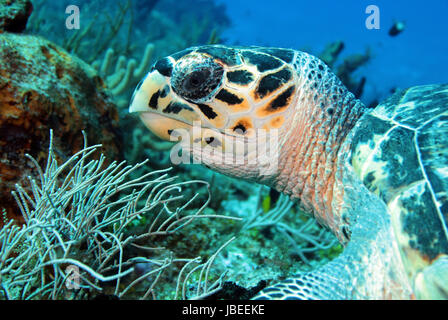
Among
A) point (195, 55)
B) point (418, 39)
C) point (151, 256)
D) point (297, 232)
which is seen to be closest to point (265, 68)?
point (195, 55)

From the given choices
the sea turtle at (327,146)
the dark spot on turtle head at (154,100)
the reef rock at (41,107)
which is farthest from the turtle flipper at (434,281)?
the reef rock at (41,107)

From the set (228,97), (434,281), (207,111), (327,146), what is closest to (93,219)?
(207,111)

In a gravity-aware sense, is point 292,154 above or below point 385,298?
above

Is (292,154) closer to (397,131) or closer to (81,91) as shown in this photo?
(397,131)

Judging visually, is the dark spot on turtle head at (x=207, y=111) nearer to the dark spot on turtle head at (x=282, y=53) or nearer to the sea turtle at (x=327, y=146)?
the sea turtle at (x=327, y=146)

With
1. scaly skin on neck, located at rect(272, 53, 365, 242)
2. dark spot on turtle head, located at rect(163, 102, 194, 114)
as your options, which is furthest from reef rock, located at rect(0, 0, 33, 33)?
scaly skin on neck, located at rect(272, 53, 365, 242)

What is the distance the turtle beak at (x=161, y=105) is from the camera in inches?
53.0

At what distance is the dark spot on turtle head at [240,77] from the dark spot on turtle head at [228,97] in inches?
2.6

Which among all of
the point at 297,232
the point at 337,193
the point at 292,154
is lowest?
the point at 297,232

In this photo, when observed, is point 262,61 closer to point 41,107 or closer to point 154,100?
point 154,100

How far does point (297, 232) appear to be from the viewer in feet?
8.06

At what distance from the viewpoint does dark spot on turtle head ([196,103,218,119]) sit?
1.35m

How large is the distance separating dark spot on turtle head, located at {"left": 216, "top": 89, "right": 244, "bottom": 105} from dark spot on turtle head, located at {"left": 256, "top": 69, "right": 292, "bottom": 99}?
4.2 inches

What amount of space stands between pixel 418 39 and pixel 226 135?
2677 inches
